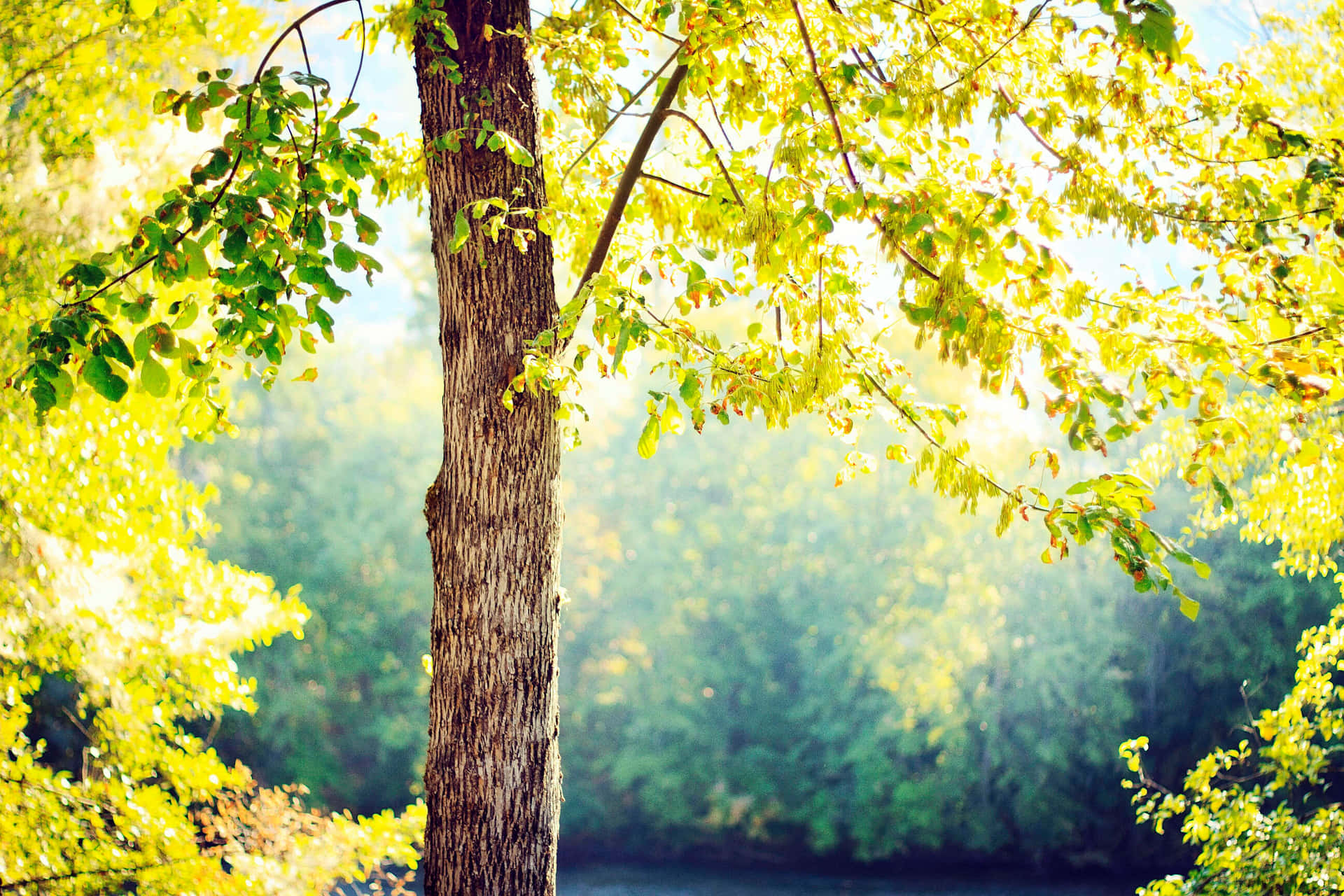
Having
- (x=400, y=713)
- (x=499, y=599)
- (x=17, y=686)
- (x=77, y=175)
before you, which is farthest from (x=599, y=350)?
(x=400, y=713)

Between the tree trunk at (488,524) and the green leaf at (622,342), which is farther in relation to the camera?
the tree trunk at (488,524)

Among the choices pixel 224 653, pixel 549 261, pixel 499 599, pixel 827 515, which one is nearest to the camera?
pixel 499 599

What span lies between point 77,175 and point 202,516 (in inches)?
85.6

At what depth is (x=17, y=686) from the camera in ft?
15.5

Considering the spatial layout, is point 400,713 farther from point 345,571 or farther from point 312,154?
point 312,154

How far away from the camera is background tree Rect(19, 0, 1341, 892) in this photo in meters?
2.16

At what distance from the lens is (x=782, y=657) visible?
18.1 metres

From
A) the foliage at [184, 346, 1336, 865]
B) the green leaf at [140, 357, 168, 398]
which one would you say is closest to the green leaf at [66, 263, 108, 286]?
the green leaf at [140, 357, 168, 398]

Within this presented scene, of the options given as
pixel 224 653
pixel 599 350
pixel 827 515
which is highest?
pixel 827 515

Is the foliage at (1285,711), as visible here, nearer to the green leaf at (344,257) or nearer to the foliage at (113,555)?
the green leaf at (344,257)

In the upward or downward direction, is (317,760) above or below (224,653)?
below

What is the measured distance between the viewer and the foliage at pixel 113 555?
4.80 meters

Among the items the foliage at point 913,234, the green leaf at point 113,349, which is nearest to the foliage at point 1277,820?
the foliage at point 913,234

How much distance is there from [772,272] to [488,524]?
1.05 meters
